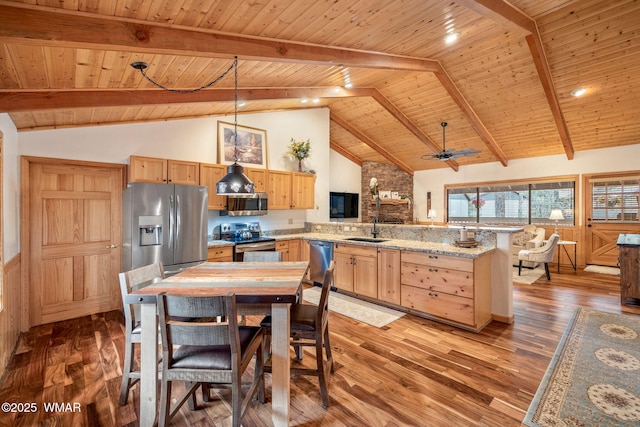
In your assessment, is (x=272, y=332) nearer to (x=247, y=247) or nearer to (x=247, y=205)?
(x=247, y=247)

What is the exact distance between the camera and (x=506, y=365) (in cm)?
261

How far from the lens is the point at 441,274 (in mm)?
3439

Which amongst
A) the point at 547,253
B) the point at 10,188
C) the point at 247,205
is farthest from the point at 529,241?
the point at 10,188

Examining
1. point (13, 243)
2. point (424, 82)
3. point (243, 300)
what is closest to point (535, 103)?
point (424, 82)

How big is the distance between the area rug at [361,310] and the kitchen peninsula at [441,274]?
0.13 m

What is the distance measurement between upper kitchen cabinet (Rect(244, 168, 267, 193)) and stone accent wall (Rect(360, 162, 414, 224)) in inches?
186

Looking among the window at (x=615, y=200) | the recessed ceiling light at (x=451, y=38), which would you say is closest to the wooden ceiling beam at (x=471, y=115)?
the recessed ceiling light at (x=451, y=38)

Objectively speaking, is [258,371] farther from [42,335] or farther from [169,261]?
[42,335]

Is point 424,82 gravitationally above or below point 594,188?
above

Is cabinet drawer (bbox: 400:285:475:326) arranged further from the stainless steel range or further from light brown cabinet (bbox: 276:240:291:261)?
the stainless steel range

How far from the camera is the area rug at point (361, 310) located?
368cm

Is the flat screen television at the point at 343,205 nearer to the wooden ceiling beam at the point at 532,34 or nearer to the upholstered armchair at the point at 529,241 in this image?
the upholstered armchair at the point at 529,241

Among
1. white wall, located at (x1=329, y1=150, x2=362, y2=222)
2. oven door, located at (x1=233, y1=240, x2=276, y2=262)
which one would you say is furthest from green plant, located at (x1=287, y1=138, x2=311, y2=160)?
white wall, located at (x1=329, y1=150, x2=362, y2=222)

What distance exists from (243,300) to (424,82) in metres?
5.50
